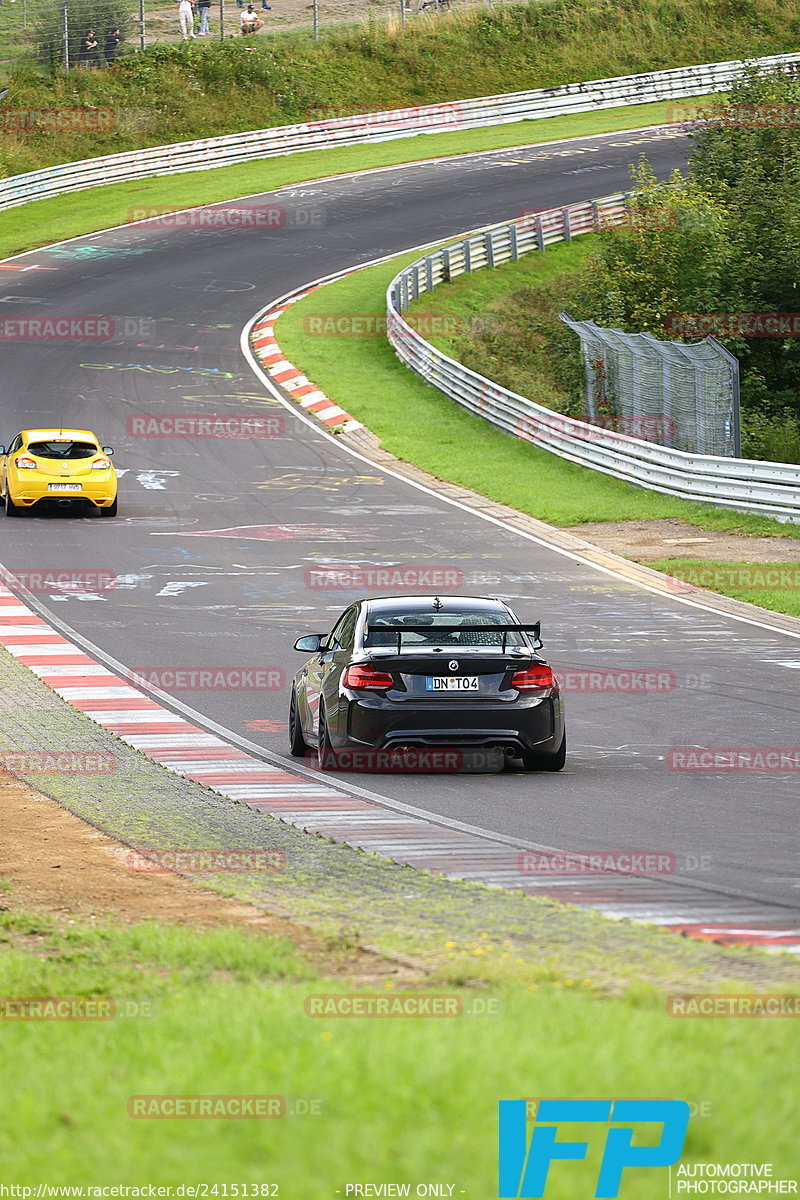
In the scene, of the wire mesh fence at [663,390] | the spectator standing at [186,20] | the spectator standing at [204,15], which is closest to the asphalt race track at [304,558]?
the wire mesh fence at [663,390]

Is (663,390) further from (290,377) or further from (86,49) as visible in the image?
(86,49)

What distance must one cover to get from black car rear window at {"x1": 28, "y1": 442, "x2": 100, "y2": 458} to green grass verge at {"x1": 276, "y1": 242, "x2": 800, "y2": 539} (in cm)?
823

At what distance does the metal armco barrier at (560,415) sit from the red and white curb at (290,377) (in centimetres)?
332

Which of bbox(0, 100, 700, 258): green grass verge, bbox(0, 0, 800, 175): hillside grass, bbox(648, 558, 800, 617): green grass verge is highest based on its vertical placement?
bbox(0, 0, 800, 175): hillside grass

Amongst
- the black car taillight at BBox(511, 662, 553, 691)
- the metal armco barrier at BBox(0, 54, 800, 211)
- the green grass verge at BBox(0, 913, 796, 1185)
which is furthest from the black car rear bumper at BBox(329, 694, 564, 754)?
the metal armco barrier at BBox(0, 54, 800, 211)

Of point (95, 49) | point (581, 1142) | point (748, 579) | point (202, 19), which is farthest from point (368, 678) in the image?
point (202, 19)

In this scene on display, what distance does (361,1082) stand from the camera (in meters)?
4.45

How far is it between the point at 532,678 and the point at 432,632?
0.90 meters

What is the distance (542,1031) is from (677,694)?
34.9ft

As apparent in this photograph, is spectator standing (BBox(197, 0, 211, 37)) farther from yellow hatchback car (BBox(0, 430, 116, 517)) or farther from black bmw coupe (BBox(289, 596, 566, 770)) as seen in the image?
black bmw coupe (BBox(289, 596, 566, 770))

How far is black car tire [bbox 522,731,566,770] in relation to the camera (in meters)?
12.1

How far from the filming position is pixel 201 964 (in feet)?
21.9

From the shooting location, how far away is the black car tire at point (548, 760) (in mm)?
12094

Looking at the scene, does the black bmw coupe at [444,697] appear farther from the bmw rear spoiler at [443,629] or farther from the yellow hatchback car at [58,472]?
the yellow hatchback car at [58,472]
